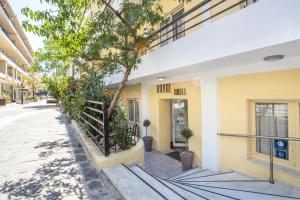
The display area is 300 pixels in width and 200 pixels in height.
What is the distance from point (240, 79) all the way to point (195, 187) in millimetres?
3178

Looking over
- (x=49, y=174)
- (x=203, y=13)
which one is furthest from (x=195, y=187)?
(x=203, y=13)

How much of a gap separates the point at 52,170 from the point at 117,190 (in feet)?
6.19

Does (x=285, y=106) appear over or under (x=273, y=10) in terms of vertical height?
under

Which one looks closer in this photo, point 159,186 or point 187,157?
point 159,186

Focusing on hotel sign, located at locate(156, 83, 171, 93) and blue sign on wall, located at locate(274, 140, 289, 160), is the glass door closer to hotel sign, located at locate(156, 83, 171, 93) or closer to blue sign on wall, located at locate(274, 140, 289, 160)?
hotel sign, located at locate(156, 83, 171, 93)

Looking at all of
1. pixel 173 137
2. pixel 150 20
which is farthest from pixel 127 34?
pixel 173 137

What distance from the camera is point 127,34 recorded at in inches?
232

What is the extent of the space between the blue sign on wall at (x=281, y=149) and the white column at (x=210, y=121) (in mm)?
1692

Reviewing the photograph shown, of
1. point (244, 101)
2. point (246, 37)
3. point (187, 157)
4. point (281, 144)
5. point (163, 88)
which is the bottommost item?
point (187, 157)

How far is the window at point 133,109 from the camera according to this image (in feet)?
43.5

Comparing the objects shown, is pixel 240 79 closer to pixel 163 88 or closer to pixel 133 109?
pixel 163 88

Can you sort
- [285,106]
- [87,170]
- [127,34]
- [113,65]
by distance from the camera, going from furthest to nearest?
[113,65] → [127,34] → [285,106] → [87,170]

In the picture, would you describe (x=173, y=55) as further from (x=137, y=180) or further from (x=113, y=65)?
(x=137, y=180)

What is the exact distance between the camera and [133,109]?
13.8 m
